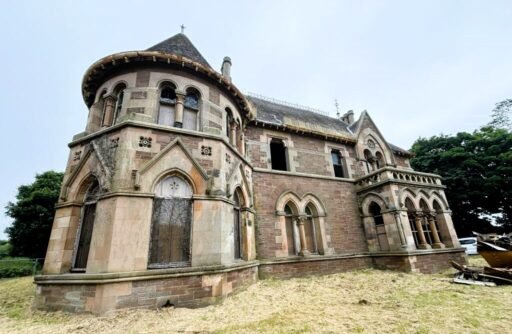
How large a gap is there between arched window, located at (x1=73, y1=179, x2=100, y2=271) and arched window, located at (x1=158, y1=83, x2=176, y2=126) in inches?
113

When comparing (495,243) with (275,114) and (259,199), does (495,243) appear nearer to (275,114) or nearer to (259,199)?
(259,199)

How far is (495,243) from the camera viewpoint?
8.22 meters

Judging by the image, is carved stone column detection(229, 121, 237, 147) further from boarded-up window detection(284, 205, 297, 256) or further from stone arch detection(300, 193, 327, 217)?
stone arch detection(300, 193, 327, 217)

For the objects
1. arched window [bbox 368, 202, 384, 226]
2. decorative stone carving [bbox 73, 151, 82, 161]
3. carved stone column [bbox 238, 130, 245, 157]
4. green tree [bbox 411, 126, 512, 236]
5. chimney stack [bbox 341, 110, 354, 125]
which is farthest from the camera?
green tree [bbox 411, 126, 512, 236]

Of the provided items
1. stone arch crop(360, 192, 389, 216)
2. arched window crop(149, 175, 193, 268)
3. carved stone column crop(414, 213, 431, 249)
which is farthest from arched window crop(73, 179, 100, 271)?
carved stone column crop(414, 213, 431, 249)

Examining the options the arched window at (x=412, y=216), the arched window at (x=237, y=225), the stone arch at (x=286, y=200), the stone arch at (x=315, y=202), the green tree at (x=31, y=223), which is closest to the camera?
the arched window at (x=237, y=225)

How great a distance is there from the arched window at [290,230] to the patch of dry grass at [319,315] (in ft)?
10.5

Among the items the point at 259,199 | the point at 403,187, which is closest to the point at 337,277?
the point at 259,199

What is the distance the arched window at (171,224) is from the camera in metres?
6.00

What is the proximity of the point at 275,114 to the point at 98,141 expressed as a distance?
9194 millimetres

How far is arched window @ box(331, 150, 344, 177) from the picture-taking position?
12980 mm

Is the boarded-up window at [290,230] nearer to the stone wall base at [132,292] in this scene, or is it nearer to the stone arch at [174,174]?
the stone wall base at [132,292]

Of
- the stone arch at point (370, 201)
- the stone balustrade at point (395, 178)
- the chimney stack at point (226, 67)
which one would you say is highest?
the chimney stack at point (226, 67)

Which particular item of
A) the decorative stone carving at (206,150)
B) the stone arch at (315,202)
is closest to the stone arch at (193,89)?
the decorative stone carving at (206,150)
